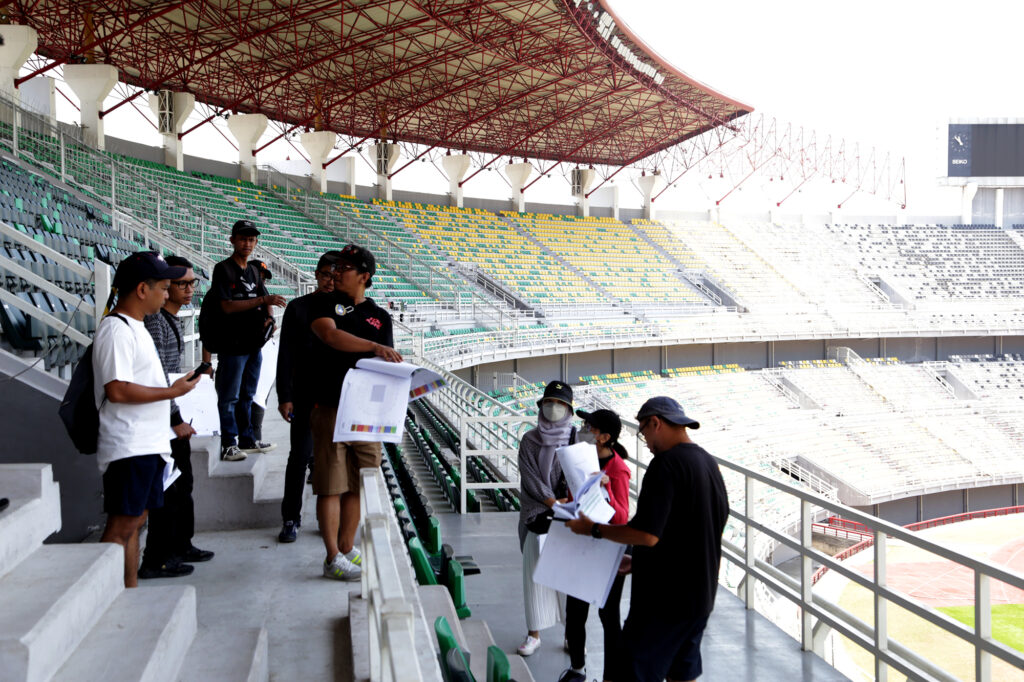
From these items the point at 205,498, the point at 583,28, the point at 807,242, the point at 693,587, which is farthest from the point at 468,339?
the point at 807,242

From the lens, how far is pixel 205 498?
14.1 ft

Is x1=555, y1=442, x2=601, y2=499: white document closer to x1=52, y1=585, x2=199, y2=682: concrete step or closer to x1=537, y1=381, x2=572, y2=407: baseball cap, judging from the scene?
x1=537, y1=381, x2=572, y2=407: baseball cap

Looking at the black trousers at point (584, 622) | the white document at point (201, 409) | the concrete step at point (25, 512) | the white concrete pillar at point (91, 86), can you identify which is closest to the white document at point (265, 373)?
the white document at point (201, 409)

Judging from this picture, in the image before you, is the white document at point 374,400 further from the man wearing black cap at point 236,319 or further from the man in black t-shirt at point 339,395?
the man wearing black cap at point 236,319

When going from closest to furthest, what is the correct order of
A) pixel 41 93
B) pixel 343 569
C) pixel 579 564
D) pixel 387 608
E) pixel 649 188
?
pixel 387 608, pixel 579 564, pixel 343 569, pixel 41 93, pixel 649 188

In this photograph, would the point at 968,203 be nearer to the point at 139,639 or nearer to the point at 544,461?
the point at 544,461

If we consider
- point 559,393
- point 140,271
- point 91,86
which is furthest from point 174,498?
point 91,86

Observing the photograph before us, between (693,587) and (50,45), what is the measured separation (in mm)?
27877

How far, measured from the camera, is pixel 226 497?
4.32 m

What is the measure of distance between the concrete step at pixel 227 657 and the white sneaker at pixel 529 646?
6.60 ft

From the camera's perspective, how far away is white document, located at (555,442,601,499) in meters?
3.58

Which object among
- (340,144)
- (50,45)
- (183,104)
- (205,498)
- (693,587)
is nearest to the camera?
(693,587)

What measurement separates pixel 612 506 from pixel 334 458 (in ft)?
4.66

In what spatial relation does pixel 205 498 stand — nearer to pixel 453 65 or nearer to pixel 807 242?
pixel 453 65
